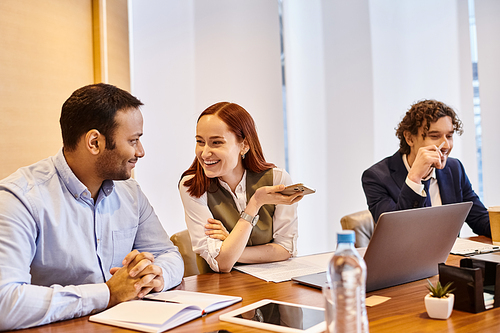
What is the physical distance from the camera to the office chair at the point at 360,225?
232 centimetres

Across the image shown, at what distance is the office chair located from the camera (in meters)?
2.32

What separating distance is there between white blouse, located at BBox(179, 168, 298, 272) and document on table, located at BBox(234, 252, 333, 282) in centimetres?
13

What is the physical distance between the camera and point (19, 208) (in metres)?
1.28

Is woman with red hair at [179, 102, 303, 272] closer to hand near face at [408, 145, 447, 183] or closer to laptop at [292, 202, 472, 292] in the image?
laptop at [292, 202, 472, 292]

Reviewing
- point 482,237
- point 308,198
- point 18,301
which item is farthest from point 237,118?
point 308,198

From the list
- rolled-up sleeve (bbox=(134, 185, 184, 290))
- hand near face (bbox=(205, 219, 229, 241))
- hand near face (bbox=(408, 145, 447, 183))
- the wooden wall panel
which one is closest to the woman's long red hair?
hand near face (bbox=(205, 219, 229, 241))

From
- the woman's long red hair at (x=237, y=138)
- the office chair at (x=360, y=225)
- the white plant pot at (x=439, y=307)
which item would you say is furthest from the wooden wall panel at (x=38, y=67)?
the white plant pot at (x=439, y=307)

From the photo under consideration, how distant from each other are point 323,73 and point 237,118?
217 centimetres

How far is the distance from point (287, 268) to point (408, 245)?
54cm

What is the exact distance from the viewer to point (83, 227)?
1471 millimetres

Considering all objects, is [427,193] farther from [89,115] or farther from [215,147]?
[89,115]

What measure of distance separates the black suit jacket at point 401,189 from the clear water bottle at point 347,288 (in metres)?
1.47

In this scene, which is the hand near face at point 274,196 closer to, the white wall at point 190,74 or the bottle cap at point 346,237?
the bottle cap at point 346,237

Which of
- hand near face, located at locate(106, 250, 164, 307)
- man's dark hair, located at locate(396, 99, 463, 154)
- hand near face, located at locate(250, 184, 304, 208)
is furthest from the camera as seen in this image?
man's dark hair, located at locate(396, 99, 463, 154)
